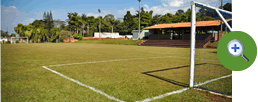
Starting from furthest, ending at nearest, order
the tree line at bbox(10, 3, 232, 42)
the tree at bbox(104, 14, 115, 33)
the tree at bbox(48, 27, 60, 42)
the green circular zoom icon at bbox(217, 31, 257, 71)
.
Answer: the tree at bbox(104, 14, 115, 33) → the tree at bbox(48, 27, 60, 42) → the tree line at bbox(10, 3, 232, 42) → the green circular zoom icon at bbox(217, 31, 257, 71)

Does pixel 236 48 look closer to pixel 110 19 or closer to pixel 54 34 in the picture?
pixel 54 34

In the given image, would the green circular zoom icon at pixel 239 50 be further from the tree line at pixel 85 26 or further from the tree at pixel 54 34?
the tree at pixel 54 34

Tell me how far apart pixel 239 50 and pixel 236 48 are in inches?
2.7

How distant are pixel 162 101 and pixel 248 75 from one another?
204 cm

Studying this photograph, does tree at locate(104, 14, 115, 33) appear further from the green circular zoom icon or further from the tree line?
the green circular zoom icon

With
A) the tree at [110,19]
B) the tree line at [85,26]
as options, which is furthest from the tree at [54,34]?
the tree at [110,19]

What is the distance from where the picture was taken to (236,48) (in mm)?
3391

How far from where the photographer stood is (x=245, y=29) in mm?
3793

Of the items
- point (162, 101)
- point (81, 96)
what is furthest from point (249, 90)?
point (81, 96)

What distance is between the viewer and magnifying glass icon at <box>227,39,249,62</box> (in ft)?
11.0

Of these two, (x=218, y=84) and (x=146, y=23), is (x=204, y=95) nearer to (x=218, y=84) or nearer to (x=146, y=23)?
(x=218, y=84)

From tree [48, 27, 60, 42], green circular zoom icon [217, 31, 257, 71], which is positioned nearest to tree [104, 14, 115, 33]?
tree [48, 27, 60, 42]

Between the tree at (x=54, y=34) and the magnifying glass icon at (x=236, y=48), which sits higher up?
the tree at (x=54, y=34)

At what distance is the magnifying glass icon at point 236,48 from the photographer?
3358mm
